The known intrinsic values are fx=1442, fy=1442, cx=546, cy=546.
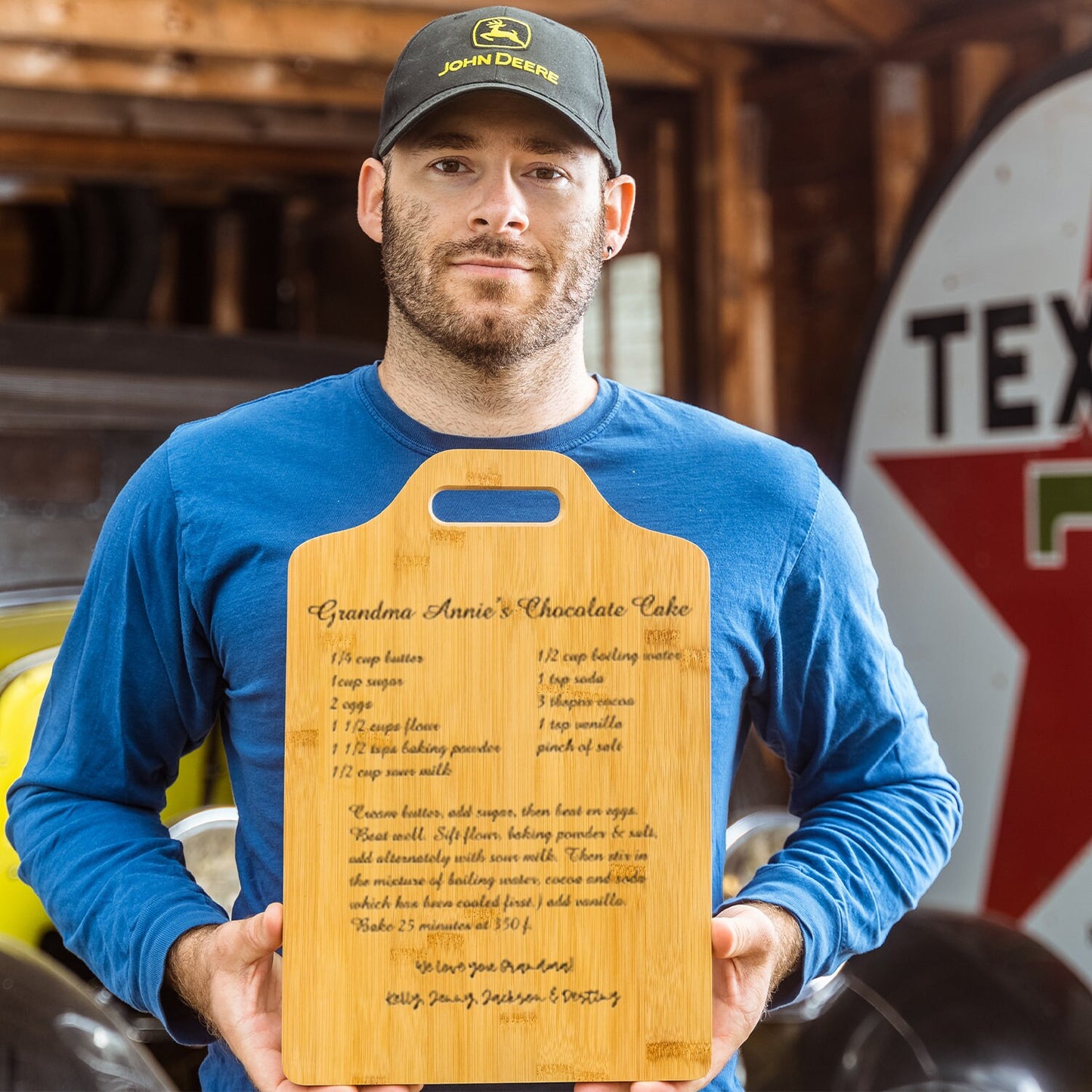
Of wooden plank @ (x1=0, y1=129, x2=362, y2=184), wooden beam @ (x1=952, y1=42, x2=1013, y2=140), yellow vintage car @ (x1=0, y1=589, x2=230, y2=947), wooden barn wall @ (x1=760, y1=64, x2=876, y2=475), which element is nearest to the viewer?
yellow vintage car @ (x1=0, y1=589, x2=230, y2=947)

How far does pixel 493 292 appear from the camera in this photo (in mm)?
1328

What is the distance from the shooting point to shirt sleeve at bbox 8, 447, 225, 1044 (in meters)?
1.33

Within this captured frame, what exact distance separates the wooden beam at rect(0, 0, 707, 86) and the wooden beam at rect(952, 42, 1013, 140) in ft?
1.75

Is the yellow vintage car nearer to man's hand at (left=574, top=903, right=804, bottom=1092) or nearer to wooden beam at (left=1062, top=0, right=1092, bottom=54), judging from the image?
man's hand at (left=574, top=903, right=804, bottom=1092)

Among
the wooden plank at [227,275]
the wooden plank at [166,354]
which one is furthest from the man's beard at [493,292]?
the wooden plank at [227,275]

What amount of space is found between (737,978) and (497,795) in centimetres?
26

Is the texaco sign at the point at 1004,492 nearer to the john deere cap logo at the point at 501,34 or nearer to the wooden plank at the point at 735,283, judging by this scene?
the wooden plank at the point at 735,283

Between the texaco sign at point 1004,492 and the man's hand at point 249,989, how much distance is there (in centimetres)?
284

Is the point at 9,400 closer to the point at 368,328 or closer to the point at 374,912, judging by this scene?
the point at 374,912

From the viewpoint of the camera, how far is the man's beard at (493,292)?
1.33m

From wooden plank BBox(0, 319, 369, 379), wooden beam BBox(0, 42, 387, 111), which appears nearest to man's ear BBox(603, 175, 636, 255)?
wooden plank BBox(0, 319, 369, 379)

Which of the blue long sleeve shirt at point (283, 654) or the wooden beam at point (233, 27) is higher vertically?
the wooden beam at point (233, 27)

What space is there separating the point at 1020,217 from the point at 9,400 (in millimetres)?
2554

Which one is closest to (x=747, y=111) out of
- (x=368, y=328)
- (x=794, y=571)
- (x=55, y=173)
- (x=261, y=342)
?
(x=261, y=342)
